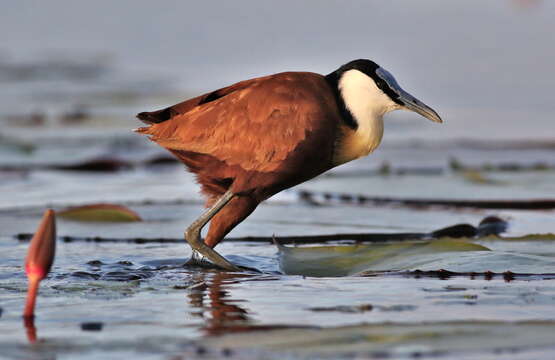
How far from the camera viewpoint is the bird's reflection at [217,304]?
4434mm

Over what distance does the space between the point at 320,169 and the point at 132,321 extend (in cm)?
209

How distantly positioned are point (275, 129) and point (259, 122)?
103 millimetres

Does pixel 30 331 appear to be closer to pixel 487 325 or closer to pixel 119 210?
pixel 487 325

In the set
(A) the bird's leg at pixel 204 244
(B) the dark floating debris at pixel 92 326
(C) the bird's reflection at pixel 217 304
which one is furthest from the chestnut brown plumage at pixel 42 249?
A: (A) the bird's leg at pixel 204 244

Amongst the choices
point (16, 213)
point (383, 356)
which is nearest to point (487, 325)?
point (383, 356)

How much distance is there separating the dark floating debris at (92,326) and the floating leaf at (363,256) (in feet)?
5.51

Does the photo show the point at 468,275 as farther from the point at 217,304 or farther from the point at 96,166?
the point at 96,166

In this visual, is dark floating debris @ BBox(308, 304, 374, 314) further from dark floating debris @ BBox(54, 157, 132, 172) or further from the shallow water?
dark floating debris @ BBox(54, 157, 132, 172)

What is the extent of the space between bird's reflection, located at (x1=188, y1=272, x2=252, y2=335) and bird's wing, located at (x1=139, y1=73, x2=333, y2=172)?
2.30 ft

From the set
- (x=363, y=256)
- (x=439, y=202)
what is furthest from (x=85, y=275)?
(x=439, y=202)

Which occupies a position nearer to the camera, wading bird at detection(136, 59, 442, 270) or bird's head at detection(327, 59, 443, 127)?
wading bird at detection(136, 59, 442, 270)

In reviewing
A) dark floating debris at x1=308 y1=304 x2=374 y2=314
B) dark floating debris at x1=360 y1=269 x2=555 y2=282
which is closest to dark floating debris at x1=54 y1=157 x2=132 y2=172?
dark floating debris at x1=360 y1=269 x2=555 y2=282

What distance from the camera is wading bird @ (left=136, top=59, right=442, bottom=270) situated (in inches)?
243

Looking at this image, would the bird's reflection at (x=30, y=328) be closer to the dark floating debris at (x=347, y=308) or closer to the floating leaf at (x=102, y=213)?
the dark floating debris at (x=347, y=308)
